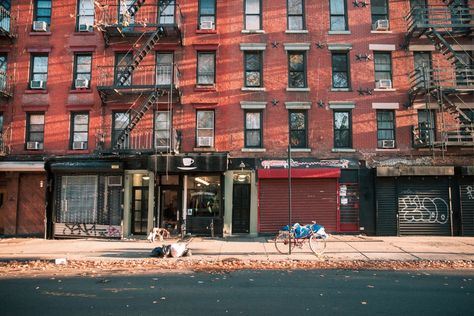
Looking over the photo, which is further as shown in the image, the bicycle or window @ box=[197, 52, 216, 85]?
window @ box=[197, 52, 216, 85]

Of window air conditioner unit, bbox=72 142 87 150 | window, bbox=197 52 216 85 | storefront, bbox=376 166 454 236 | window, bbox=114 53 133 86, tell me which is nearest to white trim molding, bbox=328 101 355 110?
storefront, bbox=376 166 454 236

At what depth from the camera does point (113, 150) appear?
16.5 m

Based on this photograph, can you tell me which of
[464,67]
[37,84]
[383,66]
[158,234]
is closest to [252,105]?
[383,66]

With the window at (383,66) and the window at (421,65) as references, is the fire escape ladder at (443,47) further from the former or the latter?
the window at (383,66)

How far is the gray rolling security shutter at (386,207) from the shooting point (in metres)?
17.5

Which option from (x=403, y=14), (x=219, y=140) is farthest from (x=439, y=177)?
(x=219, y=140)

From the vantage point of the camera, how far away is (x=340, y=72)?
1880 centimetres

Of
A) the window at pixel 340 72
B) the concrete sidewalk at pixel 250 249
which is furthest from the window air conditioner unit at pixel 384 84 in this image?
the concrete sidewalk at pixel 250 249

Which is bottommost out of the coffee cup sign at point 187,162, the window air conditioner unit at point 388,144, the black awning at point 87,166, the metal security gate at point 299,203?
the metal security gate at point 299,203

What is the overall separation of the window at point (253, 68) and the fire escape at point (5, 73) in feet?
41.3

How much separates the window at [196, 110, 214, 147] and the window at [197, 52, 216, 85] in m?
1.75

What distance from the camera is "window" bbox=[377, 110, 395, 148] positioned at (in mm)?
18328

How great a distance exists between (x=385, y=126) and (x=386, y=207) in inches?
167

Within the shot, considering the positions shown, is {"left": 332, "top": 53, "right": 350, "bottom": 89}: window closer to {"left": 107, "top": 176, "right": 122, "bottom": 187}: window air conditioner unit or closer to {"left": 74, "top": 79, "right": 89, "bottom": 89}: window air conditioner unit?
{"left": 107, "top": 176, "right": 122, "bottom": 187}: window air conditioner unit
